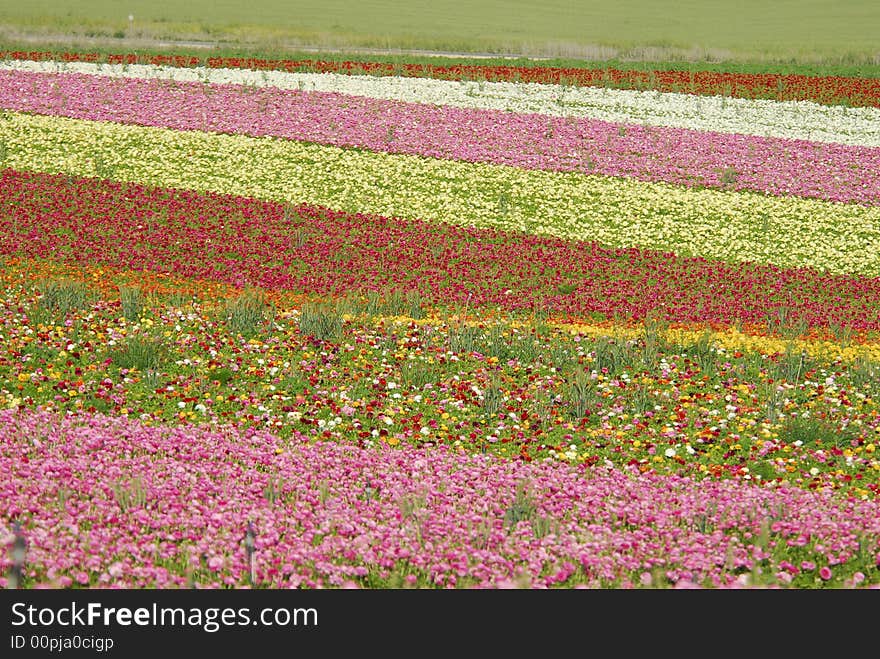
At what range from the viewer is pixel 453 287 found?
1930cm

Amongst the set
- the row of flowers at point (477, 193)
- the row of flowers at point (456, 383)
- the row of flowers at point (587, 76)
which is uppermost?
the row of flowers at point (587, 76)

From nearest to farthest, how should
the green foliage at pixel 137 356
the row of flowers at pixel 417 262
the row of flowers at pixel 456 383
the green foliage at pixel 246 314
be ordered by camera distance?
the row of flowers at pixel 456 383
the green foliage at pixel 137 356
the green foliage at pixel 246 314
the row of flowers at pixel 417 262

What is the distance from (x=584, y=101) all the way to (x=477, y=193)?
1573 cm

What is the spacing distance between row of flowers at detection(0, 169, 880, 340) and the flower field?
0.10 metres

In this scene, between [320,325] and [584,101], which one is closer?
[320,325]

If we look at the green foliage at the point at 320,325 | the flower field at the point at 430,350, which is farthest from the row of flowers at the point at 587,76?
the green foliage at the point at 320,325

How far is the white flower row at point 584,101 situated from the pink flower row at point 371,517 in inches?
1142

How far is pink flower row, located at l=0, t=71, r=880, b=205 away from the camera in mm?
30109

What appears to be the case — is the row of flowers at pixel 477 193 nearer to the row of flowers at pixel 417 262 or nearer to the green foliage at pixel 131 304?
the row of flowers at pixel 417 262

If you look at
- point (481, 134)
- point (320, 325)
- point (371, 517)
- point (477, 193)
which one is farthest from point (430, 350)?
point (481, 134)

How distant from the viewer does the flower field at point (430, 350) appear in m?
7.83

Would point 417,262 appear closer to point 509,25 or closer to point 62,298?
point 62,298

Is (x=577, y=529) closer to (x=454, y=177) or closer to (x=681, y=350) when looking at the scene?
(x=681, y=350)

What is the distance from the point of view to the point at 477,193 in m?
27.2
